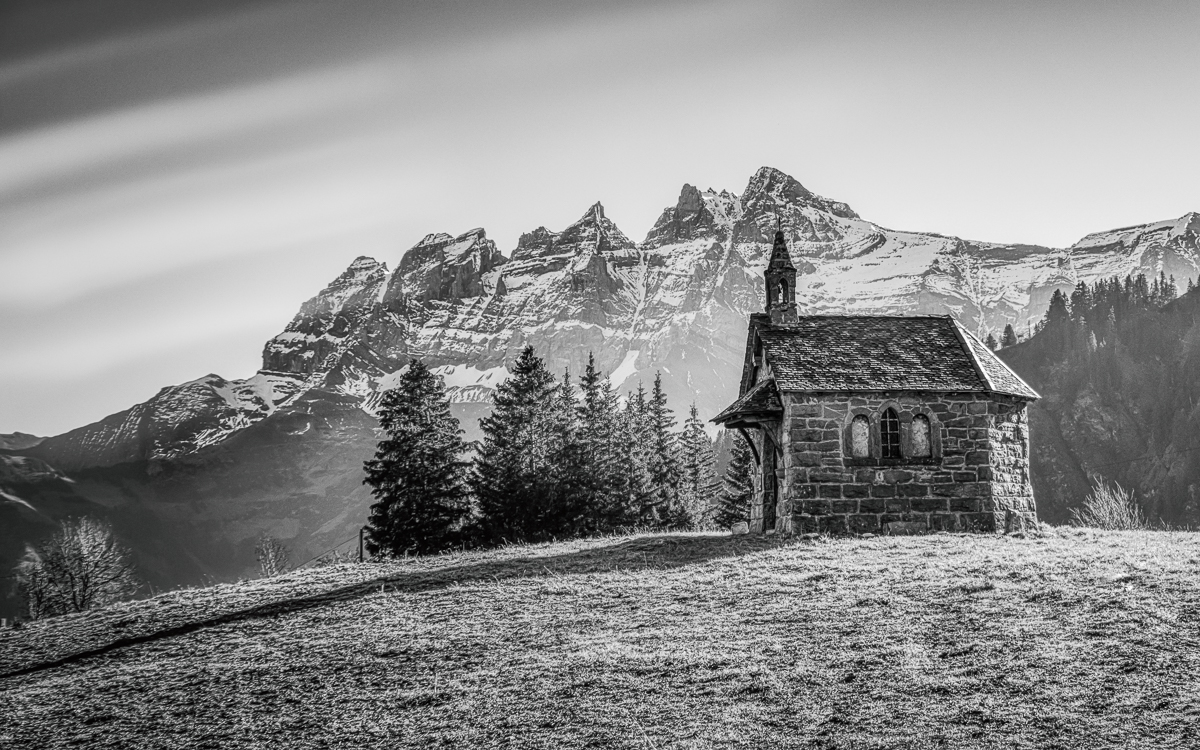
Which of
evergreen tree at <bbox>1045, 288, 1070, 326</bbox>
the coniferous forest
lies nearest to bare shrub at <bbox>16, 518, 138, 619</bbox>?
the coniferous forest

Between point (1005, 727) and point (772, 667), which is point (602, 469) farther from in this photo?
point (1005, 727)

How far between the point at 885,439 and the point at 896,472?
0.99 m

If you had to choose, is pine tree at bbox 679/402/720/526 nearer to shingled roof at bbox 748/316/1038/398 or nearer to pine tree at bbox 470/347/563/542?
pine tree at bbox 470/347/563/542

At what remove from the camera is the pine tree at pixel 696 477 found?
56.7 m

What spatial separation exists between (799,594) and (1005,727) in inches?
268

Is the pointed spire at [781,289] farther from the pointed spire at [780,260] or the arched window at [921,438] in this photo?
the arched window at [921,438]

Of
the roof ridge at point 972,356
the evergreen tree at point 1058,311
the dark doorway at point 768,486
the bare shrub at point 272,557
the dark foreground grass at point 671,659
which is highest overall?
the evergreen tree at point 1058,311

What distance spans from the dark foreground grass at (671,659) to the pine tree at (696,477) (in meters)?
33.0

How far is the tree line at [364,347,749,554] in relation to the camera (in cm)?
3897

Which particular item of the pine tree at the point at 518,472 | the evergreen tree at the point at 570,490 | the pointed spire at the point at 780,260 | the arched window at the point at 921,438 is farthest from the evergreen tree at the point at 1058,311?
the arched window at the point at 921,438

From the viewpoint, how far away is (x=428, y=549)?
125 feet

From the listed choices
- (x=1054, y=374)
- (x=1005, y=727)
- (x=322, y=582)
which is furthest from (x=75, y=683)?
(x=1054, y=374)

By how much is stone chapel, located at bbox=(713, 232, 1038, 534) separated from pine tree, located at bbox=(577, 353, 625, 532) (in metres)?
14.7

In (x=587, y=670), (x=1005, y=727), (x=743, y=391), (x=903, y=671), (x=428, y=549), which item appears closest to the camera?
(x=1005, y=727)
